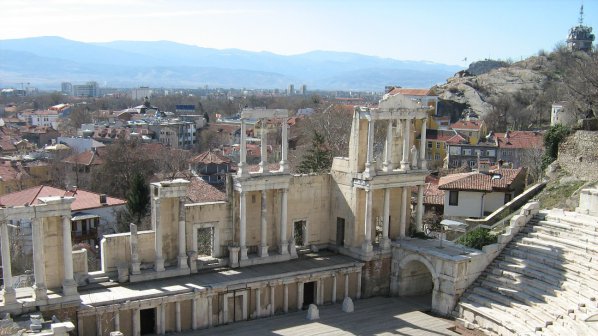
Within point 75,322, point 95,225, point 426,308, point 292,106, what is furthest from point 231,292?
point 292,106

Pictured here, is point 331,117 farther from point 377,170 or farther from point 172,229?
point 172,229

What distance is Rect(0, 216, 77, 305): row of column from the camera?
1917 cm

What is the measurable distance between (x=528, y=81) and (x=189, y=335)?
80.9 meters

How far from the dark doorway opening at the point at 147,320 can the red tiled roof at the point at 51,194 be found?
558 inches

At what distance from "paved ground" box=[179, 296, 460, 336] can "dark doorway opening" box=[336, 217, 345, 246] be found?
3425 mm

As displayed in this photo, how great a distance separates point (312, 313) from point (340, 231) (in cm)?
534

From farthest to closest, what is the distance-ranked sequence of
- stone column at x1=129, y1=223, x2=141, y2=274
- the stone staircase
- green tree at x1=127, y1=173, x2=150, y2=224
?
1. green tree at x1=127, y1=173, x2=150, y2=224
2. stone column at x1=129, y1=223, x2=141, y2=274
3. the stone staircase

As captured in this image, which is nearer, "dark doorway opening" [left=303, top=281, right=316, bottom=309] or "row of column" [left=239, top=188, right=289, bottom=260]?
"row of column" [left=239, top=188, right=289, bottom=260]

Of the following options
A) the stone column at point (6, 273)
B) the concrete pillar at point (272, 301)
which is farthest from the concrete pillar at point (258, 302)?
the stone column at point (6, 273)

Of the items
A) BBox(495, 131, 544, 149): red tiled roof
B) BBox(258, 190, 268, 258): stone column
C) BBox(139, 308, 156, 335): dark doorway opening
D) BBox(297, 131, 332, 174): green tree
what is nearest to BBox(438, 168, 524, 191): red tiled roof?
BBox(297, 131, 332, 174): green tree

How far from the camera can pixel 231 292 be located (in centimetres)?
2280

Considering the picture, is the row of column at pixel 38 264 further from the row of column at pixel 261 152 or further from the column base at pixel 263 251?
the column base at pixel 263 251

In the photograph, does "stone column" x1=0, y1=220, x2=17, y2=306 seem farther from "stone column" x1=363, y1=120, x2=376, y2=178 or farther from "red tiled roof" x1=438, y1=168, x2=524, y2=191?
"red tiled roof" x1=438, y1=168, x2=524, y2=191

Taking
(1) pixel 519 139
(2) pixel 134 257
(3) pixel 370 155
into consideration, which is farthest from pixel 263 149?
(1) pixel 519 139
